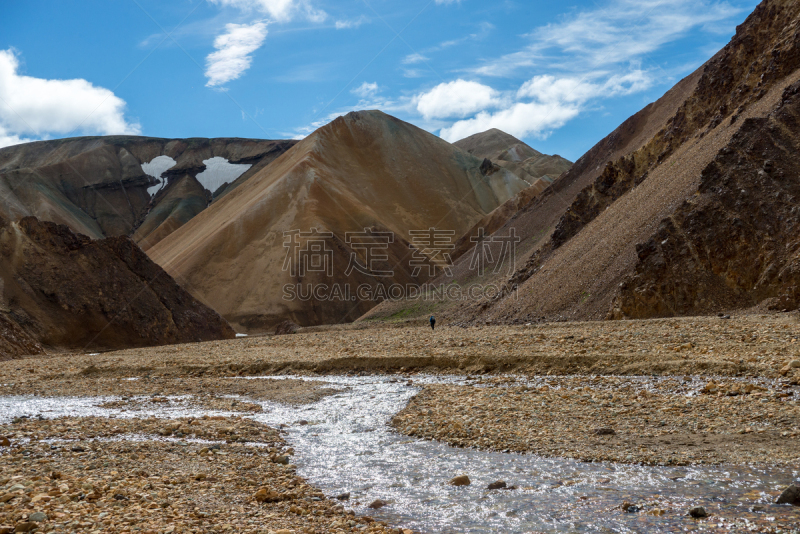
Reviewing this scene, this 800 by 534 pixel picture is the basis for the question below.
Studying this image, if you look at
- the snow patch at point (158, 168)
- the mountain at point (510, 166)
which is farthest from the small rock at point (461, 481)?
the snow patch at point (158, 168)

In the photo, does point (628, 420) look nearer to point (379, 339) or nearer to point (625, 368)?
point (625, 368)

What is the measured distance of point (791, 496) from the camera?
20.1 ft

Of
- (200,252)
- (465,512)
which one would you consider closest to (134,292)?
(200,252)

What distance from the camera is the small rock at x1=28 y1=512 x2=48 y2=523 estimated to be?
5.46 metres

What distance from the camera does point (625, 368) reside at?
47.8 ft

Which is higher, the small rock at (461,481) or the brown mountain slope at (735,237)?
the brown mountain slope at (735,237)

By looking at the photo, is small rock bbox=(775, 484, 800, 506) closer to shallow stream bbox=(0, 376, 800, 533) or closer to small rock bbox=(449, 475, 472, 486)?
shallow stream bbox=(0, 376, 800, 533)

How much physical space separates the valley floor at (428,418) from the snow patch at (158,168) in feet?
357

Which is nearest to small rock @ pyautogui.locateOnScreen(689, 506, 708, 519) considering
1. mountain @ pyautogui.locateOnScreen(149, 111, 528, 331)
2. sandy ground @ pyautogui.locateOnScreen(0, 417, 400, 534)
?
sandy ground @ pyautogui.locateOnScreen(0, 417, 400, 534)

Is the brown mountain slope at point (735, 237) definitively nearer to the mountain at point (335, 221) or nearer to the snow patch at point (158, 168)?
the mountain at point (335, 221)

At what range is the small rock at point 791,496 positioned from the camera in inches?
240

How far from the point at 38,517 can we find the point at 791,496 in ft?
25.8

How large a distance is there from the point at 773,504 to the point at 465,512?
11.1 ft

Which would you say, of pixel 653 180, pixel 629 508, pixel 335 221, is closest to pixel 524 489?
pixel 629 508
